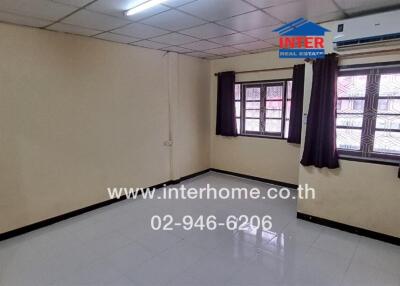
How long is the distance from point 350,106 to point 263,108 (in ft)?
6.31

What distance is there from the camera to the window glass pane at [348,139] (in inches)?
117

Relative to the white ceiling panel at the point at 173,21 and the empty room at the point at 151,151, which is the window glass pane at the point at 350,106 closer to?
the empty room at the point at 151,151

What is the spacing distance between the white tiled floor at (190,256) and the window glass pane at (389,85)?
1.68m

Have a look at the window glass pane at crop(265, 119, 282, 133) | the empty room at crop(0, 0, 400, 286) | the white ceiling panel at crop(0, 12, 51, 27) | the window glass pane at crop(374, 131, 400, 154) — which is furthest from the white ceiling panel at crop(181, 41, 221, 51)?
the window glass pane at crop(374, 131, 400, 154)

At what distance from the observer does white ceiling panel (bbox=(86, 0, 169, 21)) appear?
88.1 inches

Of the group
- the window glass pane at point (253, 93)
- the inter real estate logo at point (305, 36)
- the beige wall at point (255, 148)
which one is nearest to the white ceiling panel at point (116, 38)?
the inter real estate logo at point (305, 36)

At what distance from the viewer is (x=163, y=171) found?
4.73 metres

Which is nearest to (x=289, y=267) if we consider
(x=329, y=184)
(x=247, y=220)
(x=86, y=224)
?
(x=247, y=220)

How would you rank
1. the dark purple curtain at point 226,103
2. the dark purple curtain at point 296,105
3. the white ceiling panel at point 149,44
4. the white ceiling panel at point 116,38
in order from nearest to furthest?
the white ceiling panel at point 116,38
the white ceiling panel at point 149,44
the dark purple curtain at point 296,105
the dark purple curtain at point 226,103

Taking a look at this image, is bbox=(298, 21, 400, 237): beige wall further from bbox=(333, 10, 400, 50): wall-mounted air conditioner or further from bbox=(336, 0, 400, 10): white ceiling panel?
bbox=(336, 0, 400, 10): white ceiling panel

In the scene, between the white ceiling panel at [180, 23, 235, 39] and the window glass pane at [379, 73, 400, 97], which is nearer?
the window glass pane at [379, 73, 400, 97]

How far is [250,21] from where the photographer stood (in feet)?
9.18

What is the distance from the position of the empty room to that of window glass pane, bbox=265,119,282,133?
337mm

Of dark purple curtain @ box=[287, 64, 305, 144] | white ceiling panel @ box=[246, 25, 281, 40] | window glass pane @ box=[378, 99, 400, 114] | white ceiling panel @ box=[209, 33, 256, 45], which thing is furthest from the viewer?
dark purple curtain @ box=[287, 64, 305, 144]
